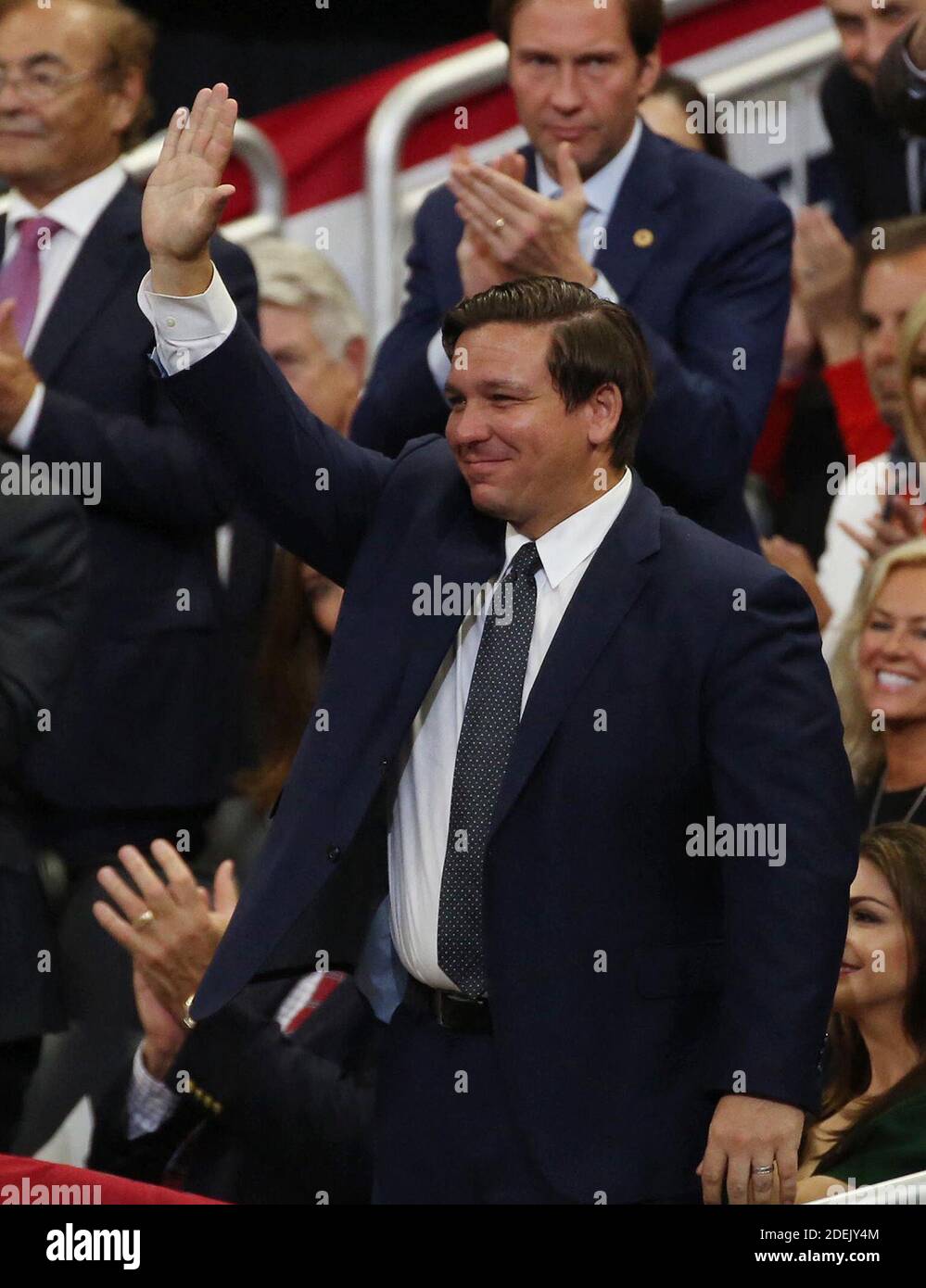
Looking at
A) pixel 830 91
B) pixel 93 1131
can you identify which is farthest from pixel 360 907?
pixel 830 91

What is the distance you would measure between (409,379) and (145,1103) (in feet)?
3.45

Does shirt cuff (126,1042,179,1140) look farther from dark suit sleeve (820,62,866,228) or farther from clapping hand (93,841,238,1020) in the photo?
dark suit sleeve (820,62,866,228)

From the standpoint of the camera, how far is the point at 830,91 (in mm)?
4359

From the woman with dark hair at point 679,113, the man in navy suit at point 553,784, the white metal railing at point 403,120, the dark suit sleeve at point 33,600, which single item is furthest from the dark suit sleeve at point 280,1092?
the white metal railing at point 403,120

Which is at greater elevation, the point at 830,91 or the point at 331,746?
the point at 830,91

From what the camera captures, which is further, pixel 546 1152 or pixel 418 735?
pixel 418 735

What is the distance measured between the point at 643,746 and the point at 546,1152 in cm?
46

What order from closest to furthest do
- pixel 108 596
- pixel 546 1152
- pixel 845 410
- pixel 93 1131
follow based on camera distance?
pixel 546 1152, pixel 93 1131, pixel 108 596, pixel 845 410

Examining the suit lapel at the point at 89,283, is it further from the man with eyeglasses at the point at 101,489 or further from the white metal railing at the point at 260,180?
the white metal railing at the point at 260,180

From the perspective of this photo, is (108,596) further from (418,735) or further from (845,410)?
(845,410)

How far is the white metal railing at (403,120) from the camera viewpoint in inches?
184

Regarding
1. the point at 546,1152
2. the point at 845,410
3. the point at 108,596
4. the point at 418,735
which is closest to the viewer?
the point at 546,1152

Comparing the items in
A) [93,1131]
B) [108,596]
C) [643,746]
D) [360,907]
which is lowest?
[93,1131]

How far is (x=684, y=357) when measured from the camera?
3324 millimetres
